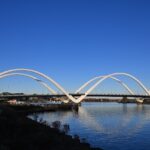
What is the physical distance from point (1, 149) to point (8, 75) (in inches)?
4284

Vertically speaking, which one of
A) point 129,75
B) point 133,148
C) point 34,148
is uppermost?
point 129,75

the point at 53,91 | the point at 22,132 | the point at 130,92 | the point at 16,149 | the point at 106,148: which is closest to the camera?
the point at 16,149

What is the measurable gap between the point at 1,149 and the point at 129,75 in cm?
12551

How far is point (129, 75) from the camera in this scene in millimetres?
136625

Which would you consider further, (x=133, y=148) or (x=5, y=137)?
(x=133, y=148)

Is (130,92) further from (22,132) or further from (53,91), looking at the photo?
(22,132)

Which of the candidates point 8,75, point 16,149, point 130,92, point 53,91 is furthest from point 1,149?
point 130,92

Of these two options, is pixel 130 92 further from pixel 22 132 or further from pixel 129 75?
pixel 22 132

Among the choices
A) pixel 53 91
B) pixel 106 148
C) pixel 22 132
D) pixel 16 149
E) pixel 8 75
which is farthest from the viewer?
pixel 53 91

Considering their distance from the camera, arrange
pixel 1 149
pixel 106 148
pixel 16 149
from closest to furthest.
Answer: pixel 1 149 < pixel 16 149 < pixel 106 148

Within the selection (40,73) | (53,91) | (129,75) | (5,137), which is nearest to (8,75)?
(40,73)

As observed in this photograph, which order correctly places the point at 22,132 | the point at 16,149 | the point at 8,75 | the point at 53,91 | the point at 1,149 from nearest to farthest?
the point at 1,149, the point at 16,149, the point at 22,132, the point at 8,75, the point at 53,91

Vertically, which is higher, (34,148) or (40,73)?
(40,73)

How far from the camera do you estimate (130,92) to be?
483ft
